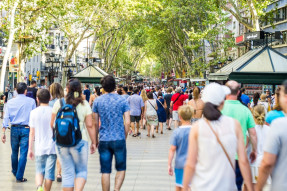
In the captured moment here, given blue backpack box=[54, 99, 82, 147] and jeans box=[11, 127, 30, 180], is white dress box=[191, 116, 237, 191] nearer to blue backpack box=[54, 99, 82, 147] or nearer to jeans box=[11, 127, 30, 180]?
blue backpack box=[54, 99, 82, 147]

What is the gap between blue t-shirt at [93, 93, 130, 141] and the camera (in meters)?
6.93

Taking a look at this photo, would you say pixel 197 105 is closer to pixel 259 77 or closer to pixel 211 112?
pixel 259 77

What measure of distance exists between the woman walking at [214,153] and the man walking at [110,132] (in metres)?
2.77

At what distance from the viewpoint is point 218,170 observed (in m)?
4.11

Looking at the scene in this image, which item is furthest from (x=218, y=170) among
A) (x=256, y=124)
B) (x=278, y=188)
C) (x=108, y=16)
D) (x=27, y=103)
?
(x=108, y=16)

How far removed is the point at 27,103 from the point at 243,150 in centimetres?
551

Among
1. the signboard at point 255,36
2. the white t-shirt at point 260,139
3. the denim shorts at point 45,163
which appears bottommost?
the denim shorts at point 45,163

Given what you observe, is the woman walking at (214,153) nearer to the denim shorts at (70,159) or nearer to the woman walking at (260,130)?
the denim shorts at (70,159)

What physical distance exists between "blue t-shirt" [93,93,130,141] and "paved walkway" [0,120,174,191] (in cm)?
182

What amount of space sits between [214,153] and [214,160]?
6cm

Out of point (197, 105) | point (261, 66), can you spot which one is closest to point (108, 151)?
point (197, 105)

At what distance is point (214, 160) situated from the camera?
4121 mm

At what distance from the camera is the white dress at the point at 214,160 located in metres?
4.11

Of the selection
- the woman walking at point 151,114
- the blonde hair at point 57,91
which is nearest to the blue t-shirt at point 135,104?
the woman walking at point 151,114
